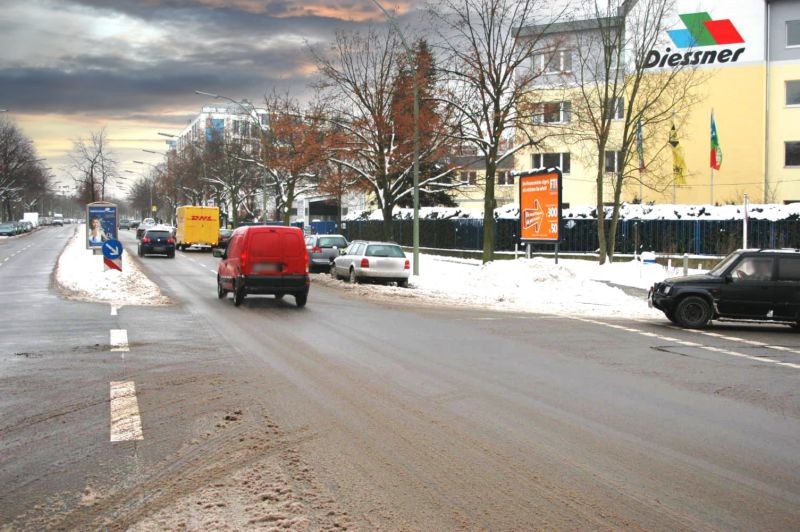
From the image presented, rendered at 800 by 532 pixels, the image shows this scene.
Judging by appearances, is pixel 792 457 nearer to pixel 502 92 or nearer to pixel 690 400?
pixel 690 400

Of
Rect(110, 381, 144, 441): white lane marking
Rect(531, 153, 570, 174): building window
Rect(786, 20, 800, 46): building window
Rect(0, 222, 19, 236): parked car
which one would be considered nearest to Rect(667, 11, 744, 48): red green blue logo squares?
Rect(786, 20, 800, 46): building window

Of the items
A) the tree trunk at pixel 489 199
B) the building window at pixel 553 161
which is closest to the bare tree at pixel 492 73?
the tree trunk at pixel 489 199

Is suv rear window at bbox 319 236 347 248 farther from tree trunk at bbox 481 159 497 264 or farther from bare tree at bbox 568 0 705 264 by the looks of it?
bare tree at bbox 568 0 705 264

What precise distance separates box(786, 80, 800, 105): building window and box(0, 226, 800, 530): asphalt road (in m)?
37.3

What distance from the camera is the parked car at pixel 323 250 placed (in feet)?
113

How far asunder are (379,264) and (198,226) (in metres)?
28.1

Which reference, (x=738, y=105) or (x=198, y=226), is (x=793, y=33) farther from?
(x=198, y=226)

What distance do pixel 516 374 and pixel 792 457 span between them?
14.4 feet

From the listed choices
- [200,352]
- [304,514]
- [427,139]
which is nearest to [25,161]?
[427,139]

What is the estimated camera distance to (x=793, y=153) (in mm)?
47281

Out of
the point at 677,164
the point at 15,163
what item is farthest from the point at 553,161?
the point at 15,163

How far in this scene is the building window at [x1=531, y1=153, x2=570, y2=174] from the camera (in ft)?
175

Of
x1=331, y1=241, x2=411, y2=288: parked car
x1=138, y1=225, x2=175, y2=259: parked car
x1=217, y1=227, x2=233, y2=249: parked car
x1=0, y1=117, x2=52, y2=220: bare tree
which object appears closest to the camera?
x1=331, y1=241, x2=411, y2=288: parked car

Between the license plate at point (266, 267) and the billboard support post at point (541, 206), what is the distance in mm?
11870
